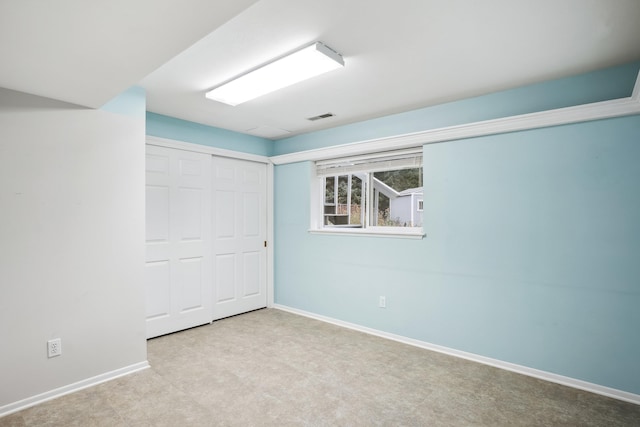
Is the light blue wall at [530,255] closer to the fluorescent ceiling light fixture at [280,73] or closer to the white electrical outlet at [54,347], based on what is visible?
the fluorescent ceiling light fixture at [280,73]

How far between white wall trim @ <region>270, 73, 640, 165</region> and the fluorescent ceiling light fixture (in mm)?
1348

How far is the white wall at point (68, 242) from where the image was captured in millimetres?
2303

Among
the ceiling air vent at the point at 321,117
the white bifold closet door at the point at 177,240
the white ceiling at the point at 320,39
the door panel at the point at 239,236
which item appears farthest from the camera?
the door panel at the point at 239,236

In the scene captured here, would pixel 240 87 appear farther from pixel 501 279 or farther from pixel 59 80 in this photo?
pixel 501 279

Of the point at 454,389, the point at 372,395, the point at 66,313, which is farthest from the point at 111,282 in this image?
the point at 454,389

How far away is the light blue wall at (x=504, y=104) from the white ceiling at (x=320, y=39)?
4.6 inches

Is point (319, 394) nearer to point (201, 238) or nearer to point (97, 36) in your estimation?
point (201, 238)

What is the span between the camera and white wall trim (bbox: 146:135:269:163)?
3.64 m

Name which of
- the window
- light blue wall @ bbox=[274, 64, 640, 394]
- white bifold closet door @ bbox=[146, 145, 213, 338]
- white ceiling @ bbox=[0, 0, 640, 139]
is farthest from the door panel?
light blue wall @ bbox=[274, 64, 640, 394]

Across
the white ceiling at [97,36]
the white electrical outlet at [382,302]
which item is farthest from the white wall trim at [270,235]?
the white ceiling at [97,36]

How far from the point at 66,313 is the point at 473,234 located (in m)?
3.38

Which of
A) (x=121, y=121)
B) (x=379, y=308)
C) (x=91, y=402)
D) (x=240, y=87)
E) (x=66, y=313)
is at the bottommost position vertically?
(x=91, y=402)

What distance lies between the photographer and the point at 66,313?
8.27 ft

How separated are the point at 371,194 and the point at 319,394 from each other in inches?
91.4
